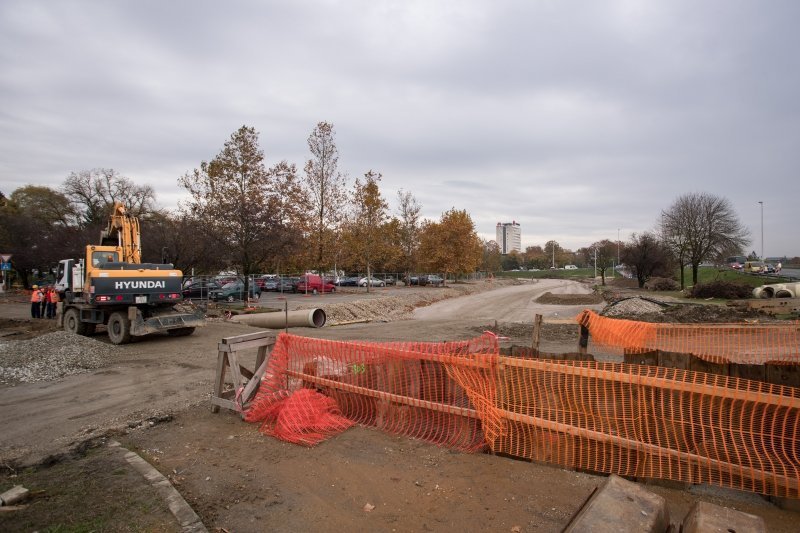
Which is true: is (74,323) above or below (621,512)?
below

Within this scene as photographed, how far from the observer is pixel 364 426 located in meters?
5.78

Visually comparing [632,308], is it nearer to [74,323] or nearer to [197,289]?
[74,323]

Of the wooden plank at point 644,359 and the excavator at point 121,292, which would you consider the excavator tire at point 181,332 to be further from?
the wooden plank at point 644,359

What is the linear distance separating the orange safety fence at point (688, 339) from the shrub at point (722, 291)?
58.2 feet

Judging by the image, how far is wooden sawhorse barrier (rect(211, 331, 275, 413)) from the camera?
6.33 meters

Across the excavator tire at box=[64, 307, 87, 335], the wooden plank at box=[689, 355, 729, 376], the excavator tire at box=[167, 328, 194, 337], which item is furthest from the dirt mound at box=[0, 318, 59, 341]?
the wooden plank at box=[689, 355, 729, 376]

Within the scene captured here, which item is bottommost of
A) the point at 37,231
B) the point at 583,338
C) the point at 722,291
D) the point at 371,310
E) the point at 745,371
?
the point at 371,310

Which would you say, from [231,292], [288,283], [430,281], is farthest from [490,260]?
[231,292]

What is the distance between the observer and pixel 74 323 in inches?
626

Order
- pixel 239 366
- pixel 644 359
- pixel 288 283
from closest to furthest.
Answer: pixel 644 359, pixel 239 366, pixel 288 283

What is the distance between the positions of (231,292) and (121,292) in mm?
16716

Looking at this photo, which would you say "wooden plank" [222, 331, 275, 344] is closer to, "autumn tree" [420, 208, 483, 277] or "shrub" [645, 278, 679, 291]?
"shrub" [645, 278, 679, 291]

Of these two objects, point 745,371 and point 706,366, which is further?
point 706,366

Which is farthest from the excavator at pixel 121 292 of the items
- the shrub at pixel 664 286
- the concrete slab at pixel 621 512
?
the shrub at pixel 664 286
